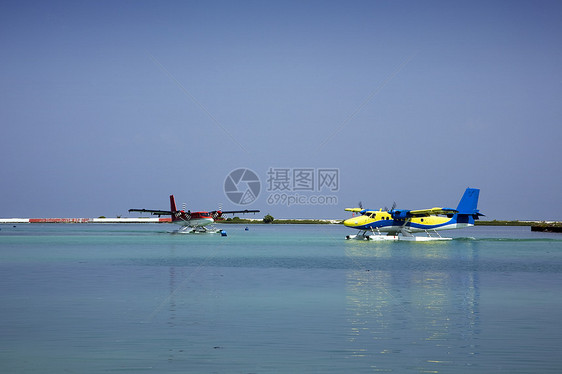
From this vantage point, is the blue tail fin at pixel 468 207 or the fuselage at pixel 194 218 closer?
the blue tail fin at pixel 468 207

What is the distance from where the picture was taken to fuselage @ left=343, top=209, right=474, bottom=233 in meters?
85.7

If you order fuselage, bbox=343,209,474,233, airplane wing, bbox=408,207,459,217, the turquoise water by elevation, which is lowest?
the turquoise water

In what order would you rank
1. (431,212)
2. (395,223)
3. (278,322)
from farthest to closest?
(395,223) → (431,212) → (278,322)

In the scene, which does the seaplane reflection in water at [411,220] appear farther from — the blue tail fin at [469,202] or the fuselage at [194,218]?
the fuselage at [194,218]

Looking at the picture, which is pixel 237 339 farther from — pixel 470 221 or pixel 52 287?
pixel 470 221

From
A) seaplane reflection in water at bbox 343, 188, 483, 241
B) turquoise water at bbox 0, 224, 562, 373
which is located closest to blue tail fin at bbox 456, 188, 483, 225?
seaplane reflection in water at bbox 343, 188, 483, 241

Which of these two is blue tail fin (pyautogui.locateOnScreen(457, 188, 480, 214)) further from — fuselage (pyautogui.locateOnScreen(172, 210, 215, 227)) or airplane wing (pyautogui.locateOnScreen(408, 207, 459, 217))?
fuselage (pyautogui.locateOnScreen(172, 210, 215, 227))

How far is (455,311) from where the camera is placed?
2345 centimetres

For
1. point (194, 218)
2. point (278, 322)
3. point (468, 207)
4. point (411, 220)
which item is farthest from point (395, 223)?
point (278, 322)

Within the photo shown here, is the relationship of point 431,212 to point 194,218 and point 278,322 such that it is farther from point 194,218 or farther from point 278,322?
point 278,322

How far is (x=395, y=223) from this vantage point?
288 feet

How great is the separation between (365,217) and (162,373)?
73.6 metres

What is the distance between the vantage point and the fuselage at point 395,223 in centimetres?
8569

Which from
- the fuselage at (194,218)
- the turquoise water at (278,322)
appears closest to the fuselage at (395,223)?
the fuselage at (194,218)
